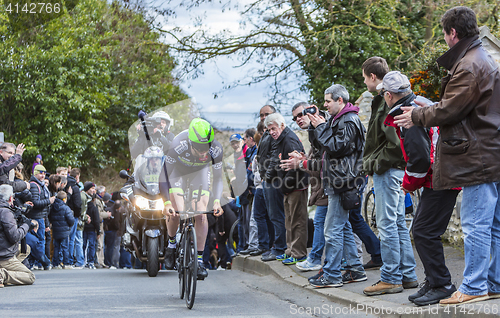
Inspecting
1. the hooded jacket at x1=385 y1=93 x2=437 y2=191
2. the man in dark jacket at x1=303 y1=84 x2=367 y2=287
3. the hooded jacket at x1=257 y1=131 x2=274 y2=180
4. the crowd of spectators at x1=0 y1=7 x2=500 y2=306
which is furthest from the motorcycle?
the hooded jacket at x1=385 y1=93 x2=437 y2=191

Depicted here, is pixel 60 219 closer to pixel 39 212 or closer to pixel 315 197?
pixel 39 212

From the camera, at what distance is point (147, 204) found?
888 cm

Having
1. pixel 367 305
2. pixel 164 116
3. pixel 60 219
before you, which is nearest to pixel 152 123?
pixel 164 116

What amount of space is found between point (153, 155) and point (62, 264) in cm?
596

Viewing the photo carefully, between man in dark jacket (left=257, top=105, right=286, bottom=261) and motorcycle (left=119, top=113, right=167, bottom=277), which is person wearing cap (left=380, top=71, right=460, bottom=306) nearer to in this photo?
man in dark jacket (left=257, top=105, right=286, bottom=261)

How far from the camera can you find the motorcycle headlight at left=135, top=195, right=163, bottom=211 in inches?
349

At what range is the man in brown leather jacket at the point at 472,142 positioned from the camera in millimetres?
4328

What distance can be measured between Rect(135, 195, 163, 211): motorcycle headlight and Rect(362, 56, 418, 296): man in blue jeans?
4.11m

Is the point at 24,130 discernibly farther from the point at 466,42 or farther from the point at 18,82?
the point at 466,42

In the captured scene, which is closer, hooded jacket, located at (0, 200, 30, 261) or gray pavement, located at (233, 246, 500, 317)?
gray pavement, located at (233, 246, 500, 317)

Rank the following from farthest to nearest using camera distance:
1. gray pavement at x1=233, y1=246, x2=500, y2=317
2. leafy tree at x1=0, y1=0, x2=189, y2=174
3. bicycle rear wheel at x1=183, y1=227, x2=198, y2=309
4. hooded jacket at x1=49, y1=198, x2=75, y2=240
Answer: leafy tree at x1=0, y1=0, x2=189, y2=174 < hooded jacket at x1=49, y1=198, x2=75, y2=240 < bicycle rear wheel at x1=183, y1=227, x2=198, y2=309 < gray pavement at x1=233, y1=246, x2=500, y2=317

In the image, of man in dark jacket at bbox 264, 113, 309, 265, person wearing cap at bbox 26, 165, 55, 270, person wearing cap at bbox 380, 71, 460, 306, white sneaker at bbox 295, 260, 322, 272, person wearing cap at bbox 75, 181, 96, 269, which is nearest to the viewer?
person wearing cap at bbox 380, 71, 460, 306

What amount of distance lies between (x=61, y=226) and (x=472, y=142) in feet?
34.5

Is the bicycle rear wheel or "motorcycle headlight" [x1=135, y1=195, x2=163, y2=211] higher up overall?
"motorcycle headlight" [x1=135, y1=195, x2=163, y2=211]
